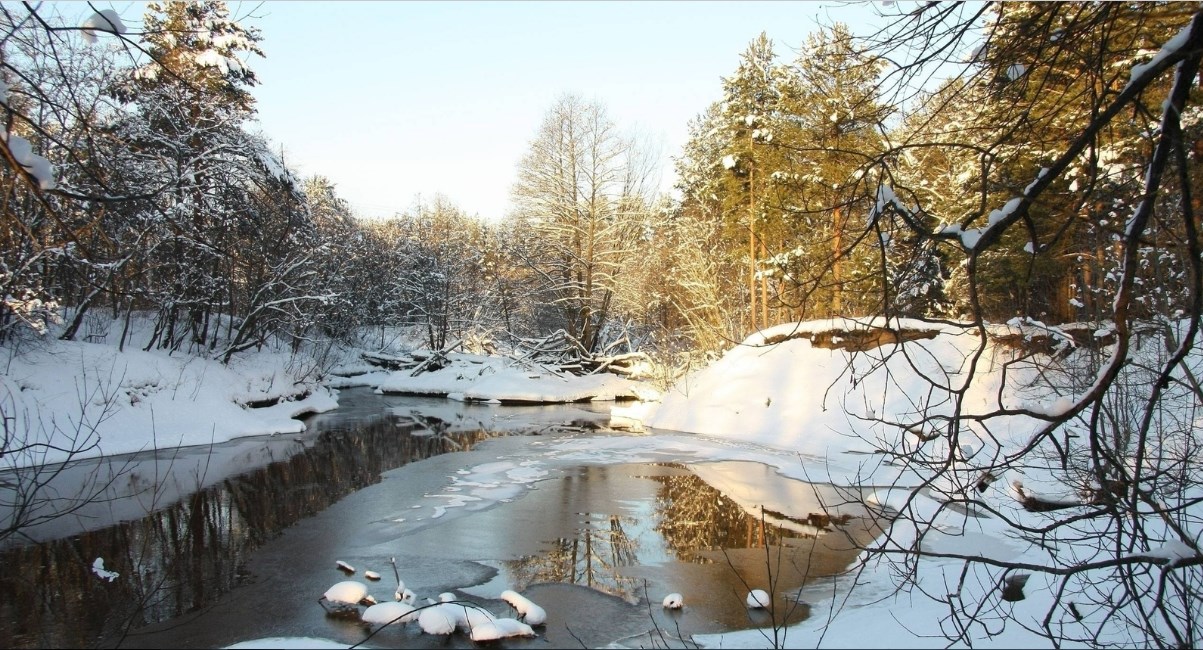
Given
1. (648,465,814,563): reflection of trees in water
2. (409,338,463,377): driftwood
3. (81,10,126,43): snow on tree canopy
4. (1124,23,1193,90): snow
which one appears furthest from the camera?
(409,338,463,377): driftwood

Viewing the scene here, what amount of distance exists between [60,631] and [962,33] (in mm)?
7460

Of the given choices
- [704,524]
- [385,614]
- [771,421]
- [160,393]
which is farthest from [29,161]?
[160,393]

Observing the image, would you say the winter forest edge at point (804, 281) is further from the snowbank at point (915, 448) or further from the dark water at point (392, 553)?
the dark water at point (392, 553)

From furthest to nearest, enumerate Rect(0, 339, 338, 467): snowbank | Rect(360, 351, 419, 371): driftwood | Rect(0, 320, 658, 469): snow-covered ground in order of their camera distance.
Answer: Rect(360, 351, 419, 371): driftwood → Rect(0, 339, 338, 467): snowbank → Rect(0, 320, 658, 469): snow-covered ground

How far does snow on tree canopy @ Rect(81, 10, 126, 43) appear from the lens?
6.36 ft

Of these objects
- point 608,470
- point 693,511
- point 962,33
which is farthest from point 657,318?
point 962,33

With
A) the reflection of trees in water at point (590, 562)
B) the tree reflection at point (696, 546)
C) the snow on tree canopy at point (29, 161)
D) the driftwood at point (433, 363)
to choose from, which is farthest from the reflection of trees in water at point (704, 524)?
the driftwood at point (433, 363)

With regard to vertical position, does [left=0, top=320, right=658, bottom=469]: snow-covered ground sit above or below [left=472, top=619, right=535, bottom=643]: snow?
above

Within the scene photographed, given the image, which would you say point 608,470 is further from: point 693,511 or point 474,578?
point 474,578

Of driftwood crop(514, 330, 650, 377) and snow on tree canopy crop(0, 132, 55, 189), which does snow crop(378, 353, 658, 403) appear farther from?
snow on tree canopy crop(0, 132, 55, 189)

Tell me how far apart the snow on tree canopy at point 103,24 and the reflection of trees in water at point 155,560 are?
16.0ft

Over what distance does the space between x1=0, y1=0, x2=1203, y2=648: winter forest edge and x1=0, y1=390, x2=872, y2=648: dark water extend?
1.09 m

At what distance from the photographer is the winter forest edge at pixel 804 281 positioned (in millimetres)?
2637

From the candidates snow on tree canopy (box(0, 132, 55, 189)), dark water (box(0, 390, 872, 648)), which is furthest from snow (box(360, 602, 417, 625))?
snow on tree canopy (box(0, 132, 55, 189))
